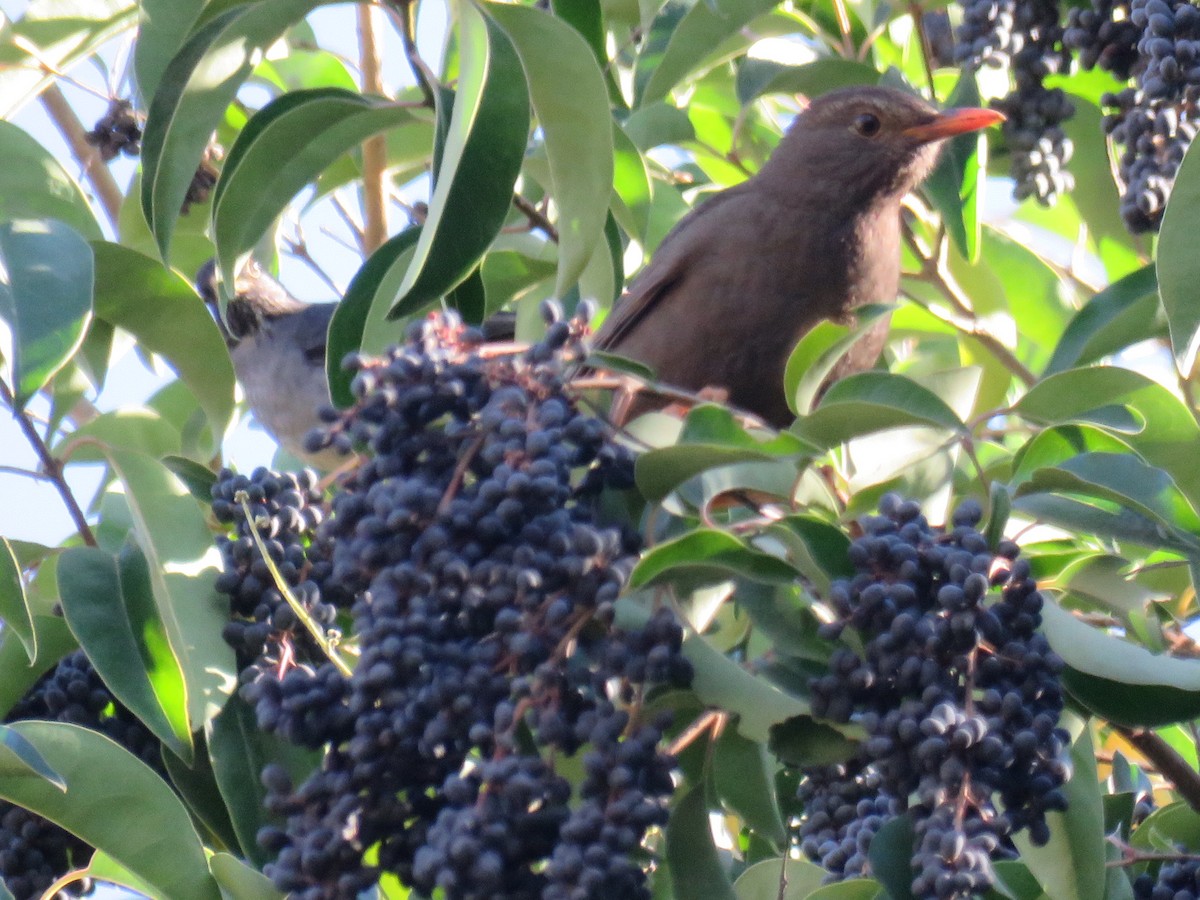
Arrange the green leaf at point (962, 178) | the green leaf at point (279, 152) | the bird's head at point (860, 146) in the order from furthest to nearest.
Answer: the bird's head at point (860, 146) → the green leaf at point (962, 178) → the green leaf at point (279, 152)

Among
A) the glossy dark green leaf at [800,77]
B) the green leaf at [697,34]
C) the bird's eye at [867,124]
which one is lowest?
the bird's eye at [867,124]

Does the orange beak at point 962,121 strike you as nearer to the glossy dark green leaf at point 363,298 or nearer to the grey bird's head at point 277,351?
the glossy dark green leaf at point 363,298

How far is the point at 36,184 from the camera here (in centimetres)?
344

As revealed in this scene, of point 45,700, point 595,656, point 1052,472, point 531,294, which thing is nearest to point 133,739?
point 45,700

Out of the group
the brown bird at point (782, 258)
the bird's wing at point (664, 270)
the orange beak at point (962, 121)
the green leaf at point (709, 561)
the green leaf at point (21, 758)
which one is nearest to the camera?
the green leaf at point (709, 561)

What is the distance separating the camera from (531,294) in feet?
14.1

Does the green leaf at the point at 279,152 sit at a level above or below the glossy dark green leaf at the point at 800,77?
Answer: above

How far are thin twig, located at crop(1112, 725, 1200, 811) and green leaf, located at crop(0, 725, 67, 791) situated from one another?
1541mm

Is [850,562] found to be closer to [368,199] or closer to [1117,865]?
[1117,865]

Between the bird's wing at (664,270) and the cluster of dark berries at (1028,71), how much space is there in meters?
0.91

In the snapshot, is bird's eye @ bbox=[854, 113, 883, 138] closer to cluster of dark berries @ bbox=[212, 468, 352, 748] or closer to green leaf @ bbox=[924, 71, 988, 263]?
green leaf @ bbox=[924, 71, 988, 263]

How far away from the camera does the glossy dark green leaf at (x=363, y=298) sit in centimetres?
309

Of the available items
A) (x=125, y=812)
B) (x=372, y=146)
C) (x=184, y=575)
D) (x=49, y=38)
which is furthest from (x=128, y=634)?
(x=372, y=146)

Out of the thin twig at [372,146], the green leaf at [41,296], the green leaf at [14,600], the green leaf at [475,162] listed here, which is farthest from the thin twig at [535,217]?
the green leaf at [14,600]
